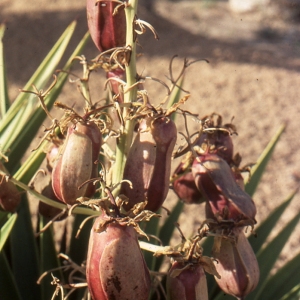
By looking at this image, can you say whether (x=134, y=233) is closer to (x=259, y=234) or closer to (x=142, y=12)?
(x=259, y=234)

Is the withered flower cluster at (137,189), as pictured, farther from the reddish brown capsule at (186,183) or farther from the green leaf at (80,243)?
the green leaf at (80,243)

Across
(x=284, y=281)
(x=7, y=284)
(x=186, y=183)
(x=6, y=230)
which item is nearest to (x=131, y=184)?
(x=186, y=183)

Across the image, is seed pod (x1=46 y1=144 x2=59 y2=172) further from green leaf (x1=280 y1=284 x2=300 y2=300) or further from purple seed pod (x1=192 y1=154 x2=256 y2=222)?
green leaf (x1=280 y1=284 x2=300 y2=300)

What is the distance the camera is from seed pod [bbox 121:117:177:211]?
0.83m

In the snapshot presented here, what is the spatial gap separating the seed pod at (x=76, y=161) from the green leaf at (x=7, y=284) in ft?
1.62

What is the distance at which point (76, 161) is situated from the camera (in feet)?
2.66

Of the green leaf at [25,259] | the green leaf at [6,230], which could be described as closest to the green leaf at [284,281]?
the green leaf at [25,259]

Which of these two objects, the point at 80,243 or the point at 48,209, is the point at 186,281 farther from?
the point at 80,243

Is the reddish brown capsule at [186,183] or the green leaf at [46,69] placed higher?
the green leaf at [46,69]

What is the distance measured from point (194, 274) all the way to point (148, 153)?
8.2 inches

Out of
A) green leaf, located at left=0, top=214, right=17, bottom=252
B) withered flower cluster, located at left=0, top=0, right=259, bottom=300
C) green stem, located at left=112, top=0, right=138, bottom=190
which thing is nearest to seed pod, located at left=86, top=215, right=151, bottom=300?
withered flower cluster, located at left=0, top=0, right=259, bottom=300

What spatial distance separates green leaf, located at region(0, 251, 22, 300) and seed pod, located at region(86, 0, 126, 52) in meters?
0.61

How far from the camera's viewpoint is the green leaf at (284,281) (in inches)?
58.1

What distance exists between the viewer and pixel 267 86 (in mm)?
3963
